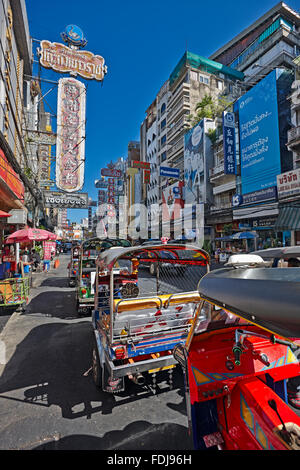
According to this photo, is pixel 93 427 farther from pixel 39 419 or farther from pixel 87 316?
pixel 87 316

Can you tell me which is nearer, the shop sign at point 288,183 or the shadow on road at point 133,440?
the shadow on road at point 133,440

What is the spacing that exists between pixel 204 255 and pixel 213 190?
96.5 ft

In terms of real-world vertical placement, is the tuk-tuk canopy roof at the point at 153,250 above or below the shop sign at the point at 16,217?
below

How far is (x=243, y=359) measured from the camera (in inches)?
98.9

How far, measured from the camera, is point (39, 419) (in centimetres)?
329

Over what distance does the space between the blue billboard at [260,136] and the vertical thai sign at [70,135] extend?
17605mm

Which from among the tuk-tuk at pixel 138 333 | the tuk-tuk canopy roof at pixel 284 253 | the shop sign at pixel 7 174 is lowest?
the tuk-tuk at pixel 138 333

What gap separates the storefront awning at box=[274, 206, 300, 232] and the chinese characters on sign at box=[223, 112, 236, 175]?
29.0ft

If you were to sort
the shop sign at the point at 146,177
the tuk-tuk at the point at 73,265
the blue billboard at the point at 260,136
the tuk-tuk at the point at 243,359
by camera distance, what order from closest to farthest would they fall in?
1. the tuk-tuk at the point at 243,359
2. the tuk-tuk at the point at 73,265
3. the blue billboard at the point at 260,136
4. the shop sign at the point at 146,177

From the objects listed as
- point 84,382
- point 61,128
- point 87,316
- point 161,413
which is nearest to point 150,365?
point 161,413

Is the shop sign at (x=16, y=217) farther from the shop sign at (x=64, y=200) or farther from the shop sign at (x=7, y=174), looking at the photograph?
the shop sign at (x=64, y=200)

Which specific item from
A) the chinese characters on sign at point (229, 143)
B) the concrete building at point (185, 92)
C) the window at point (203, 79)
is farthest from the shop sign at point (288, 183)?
the window at point (203, 79)

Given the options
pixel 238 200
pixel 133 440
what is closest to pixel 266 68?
pixel 238 200

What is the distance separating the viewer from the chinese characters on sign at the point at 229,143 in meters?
25.9
